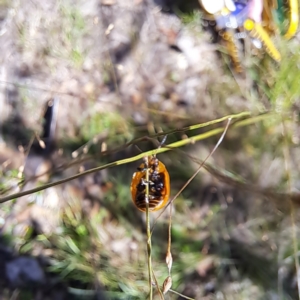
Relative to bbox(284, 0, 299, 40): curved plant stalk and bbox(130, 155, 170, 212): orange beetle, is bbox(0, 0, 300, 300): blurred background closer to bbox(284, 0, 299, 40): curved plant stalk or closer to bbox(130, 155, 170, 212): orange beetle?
bbox(284, 0, 299, 40): curved plant stalk

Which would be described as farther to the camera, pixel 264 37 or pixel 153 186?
pixel 264 37

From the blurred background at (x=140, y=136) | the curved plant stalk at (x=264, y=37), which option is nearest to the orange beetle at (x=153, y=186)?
the blurred background at (x=140, y=136)

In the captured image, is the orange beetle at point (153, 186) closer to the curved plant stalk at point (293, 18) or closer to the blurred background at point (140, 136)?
the blurred background at point (140, 136)

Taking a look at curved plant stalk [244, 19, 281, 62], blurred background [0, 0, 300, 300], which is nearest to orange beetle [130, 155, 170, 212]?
blurred background [0, 0, 300, 300]

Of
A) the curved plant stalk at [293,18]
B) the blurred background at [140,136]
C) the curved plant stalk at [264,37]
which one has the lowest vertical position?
the blurred background at [140,136]

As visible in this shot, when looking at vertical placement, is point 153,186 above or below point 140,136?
above

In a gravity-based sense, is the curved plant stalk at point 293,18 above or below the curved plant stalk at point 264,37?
above

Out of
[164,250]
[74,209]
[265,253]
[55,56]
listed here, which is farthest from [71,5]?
[265,253]

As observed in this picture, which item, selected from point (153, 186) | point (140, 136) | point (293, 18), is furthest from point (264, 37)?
point (153, 186)

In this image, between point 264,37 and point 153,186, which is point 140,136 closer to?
point 264,37
